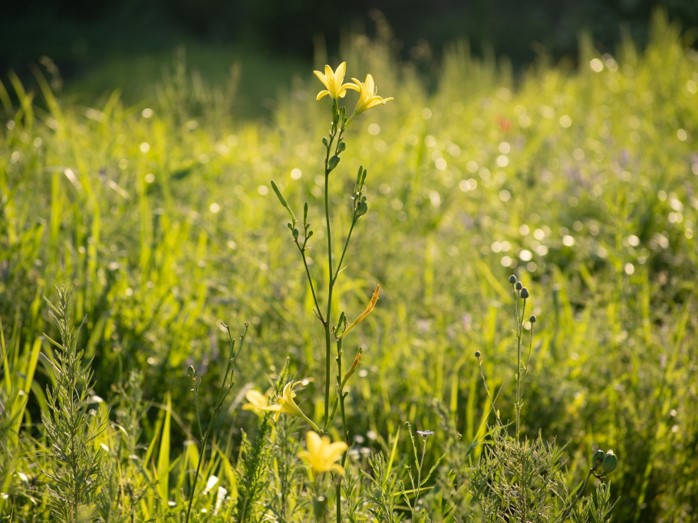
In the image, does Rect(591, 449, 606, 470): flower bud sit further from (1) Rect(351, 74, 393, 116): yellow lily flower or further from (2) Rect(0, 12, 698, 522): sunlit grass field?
(1) Rect(351, 74, 393, 116): yellow lily flower

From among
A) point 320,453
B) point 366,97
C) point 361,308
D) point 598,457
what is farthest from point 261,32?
point 320,453

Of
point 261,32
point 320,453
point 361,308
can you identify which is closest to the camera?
point 320,453

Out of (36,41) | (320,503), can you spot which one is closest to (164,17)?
(36,41)

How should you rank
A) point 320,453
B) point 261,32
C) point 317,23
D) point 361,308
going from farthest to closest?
point 261,32, point 317,23, point 361,308, point 320,453

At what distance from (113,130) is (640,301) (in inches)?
105

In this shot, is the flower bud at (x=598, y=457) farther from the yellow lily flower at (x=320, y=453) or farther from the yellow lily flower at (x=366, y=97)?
the yellow lily flower at (x=366, y=97)

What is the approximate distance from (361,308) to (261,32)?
43.8ft

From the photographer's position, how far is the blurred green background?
38.1ft

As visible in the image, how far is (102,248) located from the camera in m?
2.35

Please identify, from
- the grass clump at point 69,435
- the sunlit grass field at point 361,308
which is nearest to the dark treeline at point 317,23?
the sunlit grass field at point 361,308

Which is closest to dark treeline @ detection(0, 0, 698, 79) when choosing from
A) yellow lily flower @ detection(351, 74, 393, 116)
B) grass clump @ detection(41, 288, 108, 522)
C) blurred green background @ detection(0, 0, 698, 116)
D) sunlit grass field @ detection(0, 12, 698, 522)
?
blurred green background @ detection(0, 0, 698, 116)

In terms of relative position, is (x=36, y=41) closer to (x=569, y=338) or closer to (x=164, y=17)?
(x=164, y=17)

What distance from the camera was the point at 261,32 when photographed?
1482cm

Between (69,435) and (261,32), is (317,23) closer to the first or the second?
(261,32)
